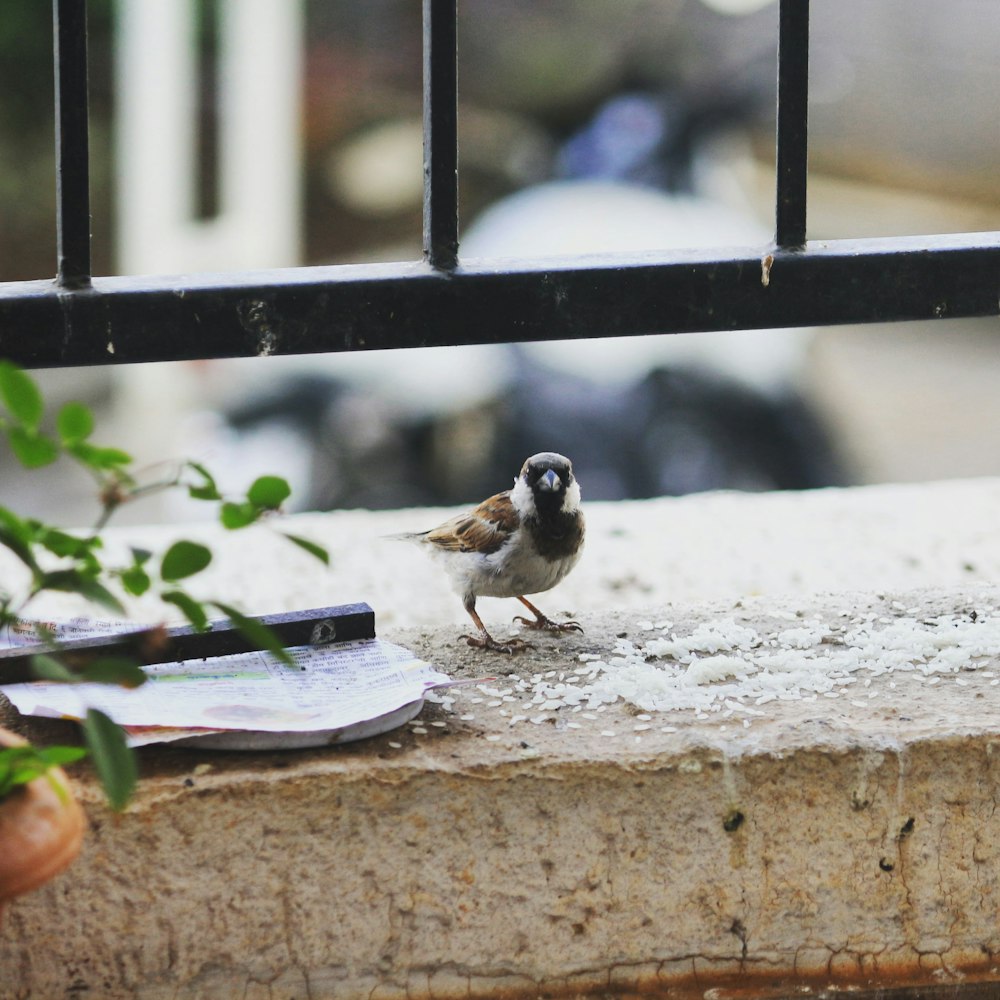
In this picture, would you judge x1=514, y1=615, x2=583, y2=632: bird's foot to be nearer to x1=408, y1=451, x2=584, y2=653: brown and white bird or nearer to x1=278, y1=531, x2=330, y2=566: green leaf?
x1=408, y1=451, x2=584, y2=653: brown and white bird

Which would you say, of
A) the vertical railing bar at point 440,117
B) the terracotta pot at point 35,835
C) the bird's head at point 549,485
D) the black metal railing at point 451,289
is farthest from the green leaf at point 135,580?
the bird's head at point 549,485

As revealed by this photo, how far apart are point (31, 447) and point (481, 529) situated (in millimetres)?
1669

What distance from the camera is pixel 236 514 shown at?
129cm

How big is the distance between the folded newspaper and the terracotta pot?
0.42 meters

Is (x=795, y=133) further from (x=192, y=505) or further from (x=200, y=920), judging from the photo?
(x=192, y=505)

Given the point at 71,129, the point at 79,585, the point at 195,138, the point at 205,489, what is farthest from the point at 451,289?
the point at 195,138

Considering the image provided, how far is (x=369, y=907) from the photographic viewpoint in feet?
6.56

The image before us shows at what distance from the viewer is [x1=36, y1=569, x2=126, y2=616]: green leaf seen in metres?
1.22

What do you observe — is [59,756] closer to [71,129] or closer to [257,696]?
[257,696]

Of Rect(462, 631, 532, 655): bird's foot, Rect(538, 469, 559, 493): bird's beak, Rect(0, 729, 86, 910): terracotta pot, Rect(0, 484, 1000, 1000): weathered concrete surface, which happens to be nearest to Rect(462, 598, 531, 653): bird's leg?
Rect(462, 631, 532, 655): bird's foot

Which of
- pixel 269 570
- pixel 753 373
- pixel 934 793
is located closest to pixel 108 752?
pixel 934 793

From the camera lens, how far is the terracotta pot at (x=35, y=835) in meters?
1.38

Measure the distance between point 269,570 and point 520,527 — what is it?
82 cm

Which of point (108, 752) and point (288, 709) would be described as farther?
point (288, 709)
